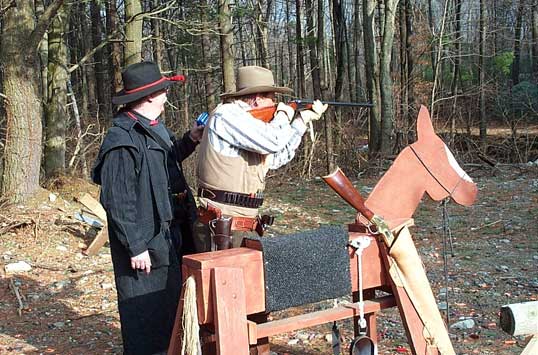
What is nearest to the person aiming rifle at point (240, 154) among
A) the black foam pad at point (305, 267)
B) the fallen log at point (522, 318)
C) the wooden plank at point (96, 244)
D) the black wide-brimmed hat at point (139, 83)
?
the black wide-brimmed hat at point (139, 83)

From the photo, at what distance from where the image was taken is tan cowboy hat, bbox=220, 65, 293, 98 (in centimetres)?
348

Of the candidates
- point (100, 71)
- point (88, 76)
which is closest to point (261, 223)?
point (100, 71)

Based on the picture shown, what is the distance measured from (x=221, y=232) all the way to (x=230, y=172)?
334mm

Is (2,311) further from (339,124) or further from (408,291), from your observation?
(339,124)

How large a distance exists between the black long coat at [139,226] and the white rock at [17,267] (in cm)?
366

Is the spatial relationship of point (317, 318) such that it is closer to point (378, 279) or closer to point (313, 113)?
point (378, 279)

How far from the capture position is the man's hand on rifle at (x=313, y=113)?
3566 mm

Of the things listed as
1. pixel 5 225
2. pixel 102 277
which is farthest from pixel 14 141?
pixel 102 277

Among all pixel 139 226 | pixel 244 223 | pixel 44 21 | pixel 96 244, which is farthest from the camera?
pixel 44 21

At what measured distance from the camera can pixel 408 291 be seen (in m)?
2.88

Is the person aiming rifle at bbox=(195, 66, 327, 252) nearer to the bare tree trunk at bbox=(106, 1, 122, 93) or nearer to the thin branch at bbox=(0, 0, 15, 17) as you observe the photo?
the thin branch at bbox=(0, 0, 15, 17)

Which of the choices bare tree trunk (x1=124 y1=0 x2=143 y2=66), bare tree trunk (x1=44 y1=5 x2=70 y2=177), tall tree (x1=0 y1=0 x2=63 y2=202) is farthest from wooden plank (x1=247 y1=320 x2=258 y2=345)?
bare tree trunk (x1=124 y1=0 x2=143 y2=66)

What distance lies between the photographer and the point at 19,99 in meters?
8.25

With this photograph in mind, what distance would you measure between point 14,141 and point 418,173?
6636 millimetres
